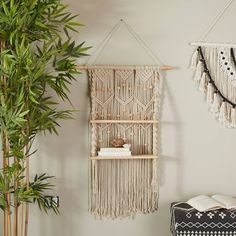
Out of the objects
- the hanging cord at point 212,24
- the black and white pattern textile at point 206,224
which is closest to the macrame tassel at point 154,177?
the black and white pattern textile at point 206,224

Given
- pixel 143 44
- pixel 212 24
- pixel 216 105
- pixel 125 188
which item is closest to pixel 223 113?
pixel 216 105

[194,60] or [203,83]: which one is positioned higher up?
[194,60]

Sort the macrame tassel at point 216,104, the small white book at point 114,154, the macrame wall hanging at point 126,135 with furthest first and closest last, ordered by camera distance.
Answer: the macrame tassel at point 216,104
the macrame wall hanging at point 126,135
the small white book at point 114,154

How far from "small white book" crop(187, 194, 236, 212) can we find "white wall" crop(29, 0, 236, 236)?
0.19 m

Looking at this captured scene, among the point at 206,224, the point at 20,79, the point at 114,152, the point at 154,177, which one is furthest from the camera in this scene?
the point at 154,177

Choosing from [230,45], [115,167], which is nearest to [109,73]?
[115,167]

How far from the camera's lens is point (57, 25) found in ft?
10.2

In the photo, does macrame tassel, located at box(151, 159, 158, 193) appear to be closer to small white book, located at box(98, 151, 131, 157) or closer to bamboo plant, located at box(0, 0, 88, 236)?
small white book, located at box(98, 151, 131, 157)

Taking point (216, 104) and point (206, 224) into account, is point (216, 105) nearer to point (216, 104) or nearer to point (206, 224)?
point (216, 104)

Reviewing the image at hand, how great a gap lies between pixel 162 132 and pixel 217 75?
593 mm

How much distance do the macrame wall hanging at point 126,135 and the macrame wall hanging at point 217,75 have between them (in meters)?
0.27

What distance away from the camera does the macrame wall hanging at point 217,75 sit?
3309mm

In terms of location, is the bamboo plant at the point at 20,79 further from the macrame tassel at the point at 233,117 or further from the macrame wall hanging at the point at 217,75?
the macrame tassel at the point at 233,117

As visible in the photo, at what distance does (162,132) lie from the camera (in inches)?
131
